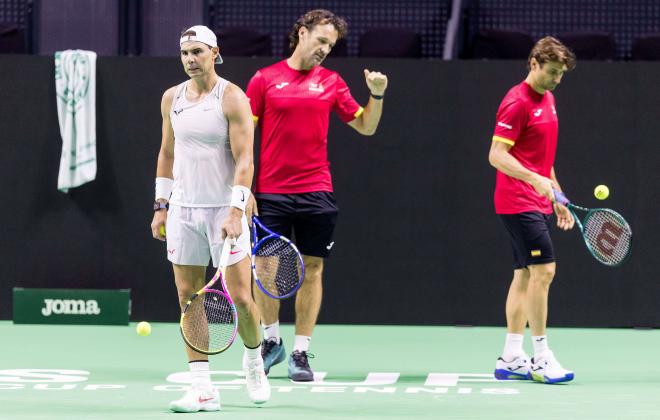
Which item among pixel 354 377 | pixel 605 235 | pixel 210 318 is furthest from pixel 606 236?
pixel 210 318

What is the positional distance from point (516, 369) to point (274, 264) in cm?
145

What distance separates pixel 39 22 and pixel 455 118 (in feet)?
10.4

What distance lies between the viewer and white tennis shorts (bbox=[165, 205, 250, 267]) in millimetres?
5797

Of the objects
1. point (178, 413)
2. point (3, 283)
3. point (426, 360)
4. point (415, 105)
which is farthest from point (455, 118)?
point (178, 413)

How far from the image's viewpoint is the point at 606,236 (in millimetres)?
6738

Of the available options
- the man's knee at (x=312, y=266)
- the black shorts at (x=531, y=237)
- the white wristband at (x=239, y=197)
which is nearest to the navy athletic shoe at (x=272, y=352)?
the man's knee at (x=312, y=266)

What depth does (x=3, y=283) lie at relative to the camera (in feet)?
30.8

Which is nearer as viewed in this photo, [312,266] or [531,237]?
[531,237]

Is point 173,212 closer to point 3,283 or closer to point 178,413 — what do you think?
point 178,413

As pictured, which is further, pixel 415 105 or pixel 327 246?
pixel 415 105

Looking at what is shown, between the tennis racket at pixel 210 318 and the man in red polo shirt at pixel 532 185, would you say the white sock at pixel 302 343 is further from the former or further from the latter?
the tennis racket at pixel 210 318

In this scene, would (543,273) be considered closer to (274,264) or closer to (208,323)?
(274,264)

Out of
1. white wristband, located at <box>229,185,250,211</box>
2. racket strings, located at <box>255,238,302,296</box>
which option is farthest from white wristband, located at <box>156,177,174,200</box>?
racket strings, located at <box>255,238,302,296</box>

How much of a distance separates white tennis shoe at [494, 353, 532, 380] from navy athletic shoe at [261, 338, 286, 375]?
3.84ft
